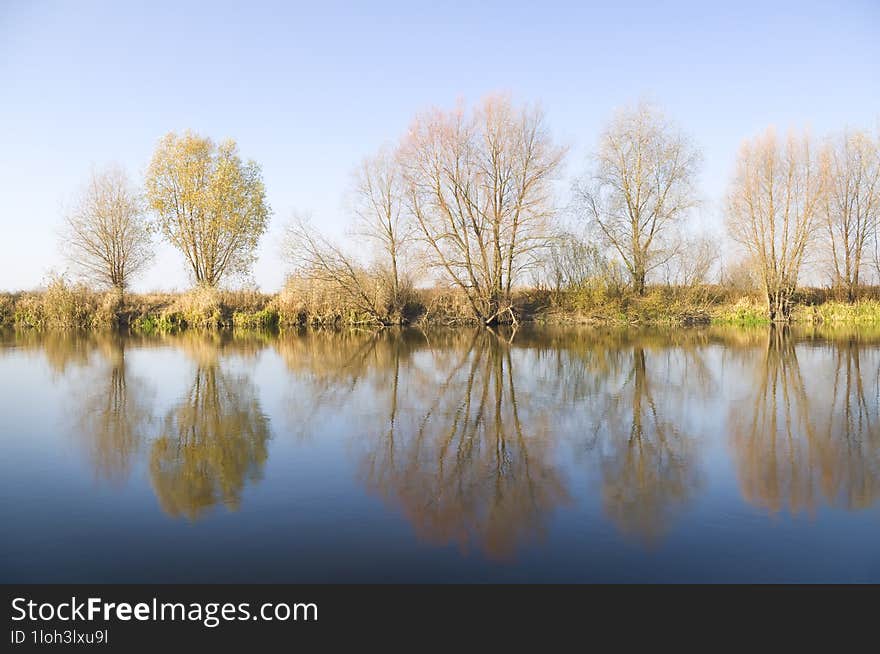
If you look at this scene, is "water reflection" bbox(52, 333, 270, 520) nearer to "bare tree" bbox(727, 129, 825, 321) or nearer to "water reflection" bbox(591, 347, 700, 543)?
"water reflection" bbox(591, 347, 700, 543)

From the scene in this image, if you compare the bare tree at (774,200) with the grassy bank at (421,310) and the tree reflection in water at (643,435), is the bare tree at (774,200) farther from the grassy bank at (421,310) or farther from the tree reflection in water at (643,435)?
the tree reflection in water at (643,435)

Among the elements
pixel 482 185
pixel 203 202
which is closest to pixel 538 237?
pixel 482 185

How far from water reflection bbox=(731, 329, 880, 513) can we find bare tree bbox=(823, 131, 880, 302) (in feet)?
63.1

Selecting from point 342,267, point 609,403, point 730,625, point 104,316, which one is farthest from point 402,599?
point 104,316

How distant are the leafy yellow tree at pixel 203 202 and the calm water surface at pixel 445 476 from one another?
805 inches

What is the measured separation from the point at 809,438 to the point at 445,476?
3911 mm

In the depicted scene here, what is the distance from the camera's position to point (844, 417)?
7441mm

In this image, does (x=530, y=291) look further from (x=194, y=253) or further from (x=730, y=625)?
(x=730, y=625)

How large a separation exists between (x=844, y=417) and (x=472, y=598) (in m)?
6.19

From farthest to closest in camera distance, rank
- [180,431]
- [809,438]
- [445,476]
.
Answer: [180,431]
[809,438]
[445,476]

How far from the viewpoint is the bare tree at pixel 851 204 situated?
2670 centimetres

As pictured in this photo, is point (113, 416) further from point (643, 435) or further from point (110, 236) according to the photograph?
point (110, 236)

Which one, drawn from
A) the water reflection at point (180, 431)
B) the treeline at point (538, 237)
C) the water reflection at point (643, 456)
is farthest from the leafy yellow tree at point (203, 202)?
the water reflection at point (643, 456)

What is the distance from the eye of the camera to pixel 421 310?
89.9 ft
